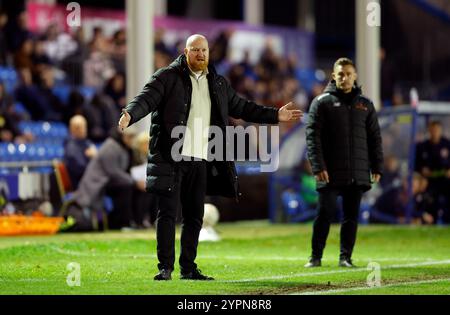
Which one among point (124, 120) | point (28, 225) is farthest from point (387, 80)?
point (124, 120)

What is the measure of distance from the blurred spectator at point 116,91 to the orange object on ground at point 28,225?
19.2ft

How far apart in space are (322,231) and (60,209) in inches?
335

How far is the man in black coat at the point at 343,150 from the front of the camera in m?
13.1

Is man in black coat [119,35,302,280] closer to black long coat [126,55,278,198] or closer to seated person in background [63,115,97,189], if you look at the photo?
black long coat [126,55,278,198]

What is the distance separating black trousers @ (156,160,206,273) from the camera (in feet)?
35.9

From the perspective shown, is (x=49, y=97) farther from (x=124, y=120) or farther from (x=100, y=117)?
(x=124, y=120)

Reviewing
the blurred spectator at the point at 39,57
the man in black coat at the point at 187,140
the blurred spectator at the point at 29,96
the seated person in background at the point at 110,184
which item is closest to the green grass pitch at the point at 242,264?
the man in black coat at the point at 187,140

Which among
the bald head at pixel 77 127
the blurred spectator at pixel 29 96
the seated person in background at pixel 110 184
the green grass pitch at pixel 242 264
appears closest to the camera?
the green grass pitch at pixel 242 264

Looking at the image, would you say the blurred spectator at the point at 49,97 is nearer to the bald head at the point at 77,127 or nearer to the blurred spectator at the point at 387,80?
the bald head at the point at 77,127

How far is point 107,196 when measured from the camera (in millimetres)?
21359

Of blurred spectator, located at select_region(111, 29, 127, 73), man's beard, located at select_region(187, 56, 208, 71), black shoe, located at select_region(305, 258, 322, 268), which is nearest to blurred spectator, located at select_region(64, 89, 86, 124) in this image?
blurred spectator, located at select_region(111, 29, 127, 73)

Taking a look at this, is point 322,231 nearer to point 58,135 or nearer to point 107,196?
point 107,196

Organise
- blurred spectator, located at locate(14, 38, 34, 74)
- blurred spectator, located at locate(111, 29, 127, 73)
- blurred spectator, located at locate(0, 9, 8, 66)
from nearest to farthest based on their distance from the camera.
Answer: blurred spectator, located at locate(0, 9, 8, 66) → blurred spectator, located at locate(14, 38, 34, 74) → blurred spectator, located at locate(111, 29, 127, 73)
